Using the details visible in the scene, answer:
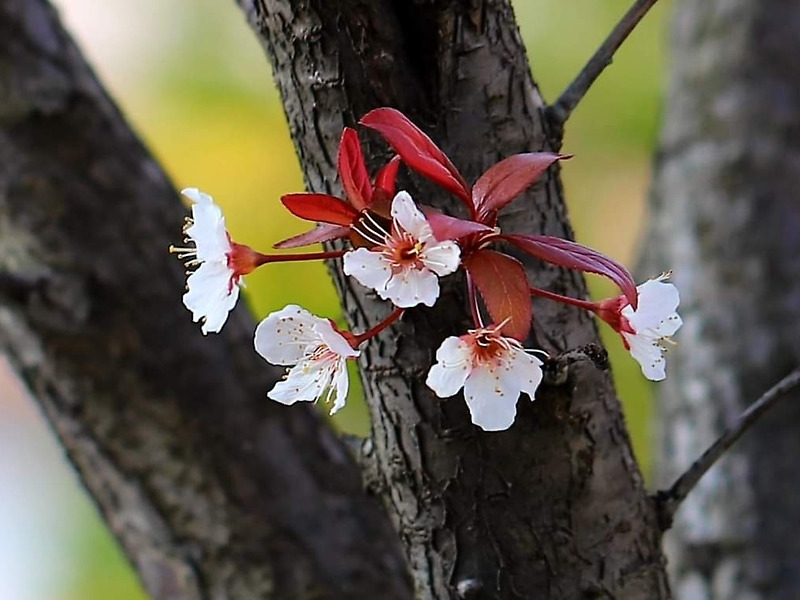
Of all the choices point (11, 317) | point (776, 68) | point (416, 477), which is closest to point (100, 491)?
point (11, 317)

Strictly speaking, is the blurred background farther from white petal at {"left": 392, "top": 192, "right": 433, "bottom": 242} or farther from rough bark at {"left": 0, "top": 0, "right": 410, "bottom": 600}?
white petal at {"left": 392, "top": 192, "right": 433, "bottom": 242}

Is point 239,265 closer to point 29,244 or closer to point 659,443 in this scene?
point 29,244

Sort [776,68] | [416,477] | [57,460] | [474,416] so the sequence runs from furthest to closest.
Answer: [57,460], [776,68], [416,477], [474,416]

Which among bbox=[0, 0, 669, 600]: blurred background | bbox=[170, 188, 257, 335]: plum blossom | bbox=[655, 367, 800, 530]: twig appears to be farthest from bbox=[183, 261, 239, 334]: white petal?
bbox=[0, 0, 669, 600]: blurred background

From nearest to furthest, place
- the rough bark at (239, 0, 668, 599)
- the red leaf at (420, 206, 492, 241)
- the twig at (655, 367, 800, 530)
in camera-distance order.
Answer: the red leaf at (420, 206, 492, 241), the rough bark at (239, 0, 668, 599), the twig at (655, 367, 800, 530)

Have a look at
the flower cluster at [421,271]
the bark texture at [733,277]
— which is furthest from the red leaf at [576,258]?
the bark texture at [733,277]

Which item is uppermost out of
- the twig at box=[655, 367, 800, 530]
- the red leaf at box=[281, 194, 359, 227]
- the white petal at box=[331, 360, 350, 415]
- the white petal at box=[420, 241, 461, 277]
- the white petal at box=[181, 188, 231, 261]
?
the white petal at box=[181, 188, 231, 261]

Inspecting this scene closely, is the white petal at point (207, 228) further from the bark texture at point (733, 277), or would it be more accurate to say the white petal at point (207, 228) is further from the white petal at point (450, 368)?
the bark texture at point (733, 277)
